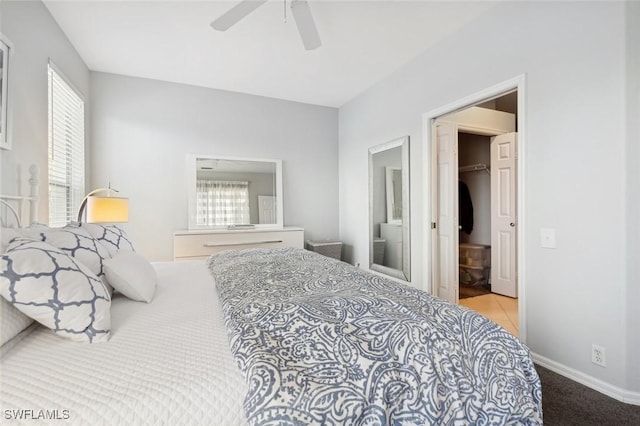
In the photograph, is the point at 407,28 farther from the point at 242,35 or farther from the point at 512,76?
the point at 242,35

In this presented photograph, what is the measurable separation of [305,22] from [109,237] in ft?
6.19

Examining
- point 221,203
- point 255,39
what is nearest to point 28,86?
point 255,39

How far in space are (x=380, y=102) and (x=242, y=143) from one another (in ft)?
6.29

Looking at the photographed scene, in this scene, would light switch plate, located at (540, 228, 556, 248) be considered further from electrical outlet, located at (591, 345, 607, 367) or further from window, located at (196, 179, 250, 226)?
window, located at (196, 179, 250, 226)

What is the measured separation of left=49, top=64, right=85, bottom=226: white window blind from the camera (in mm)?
2420

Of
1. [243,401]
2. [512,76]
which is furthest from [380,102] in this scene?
[243,401]

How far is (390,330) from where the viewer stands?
0.98 m

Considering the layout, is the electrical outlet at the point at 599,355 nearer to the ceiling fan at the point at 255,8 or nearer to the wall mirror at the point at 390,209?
the wall mirror at the point at 390,209

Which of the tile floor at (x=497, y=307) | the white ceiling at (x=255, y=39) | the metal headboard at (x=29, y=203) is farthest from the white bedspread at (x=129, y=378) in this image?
the tile floor at (x=497, y=307)

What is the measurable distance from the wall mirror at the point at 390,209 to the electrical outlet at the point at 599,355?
1631 millimetres

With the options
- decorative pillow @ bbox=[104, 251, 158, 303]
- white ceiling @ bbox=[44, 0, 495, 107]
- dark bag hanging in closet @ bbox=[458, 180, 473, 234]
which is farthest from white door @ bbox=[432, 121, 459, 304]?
decorative pillow @ bbox=[104, 251, 158, 303]

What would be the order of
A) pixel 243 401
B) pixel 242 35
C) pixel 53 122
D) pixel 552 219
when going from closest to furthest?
pixel 243 401
pixel 552 219
pixel 53 122
pixel 242 35

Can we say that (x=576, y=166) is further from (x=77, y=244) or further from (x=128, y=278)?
(x=77, y=244)

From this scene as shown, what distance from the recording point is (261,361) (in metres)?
0.80
